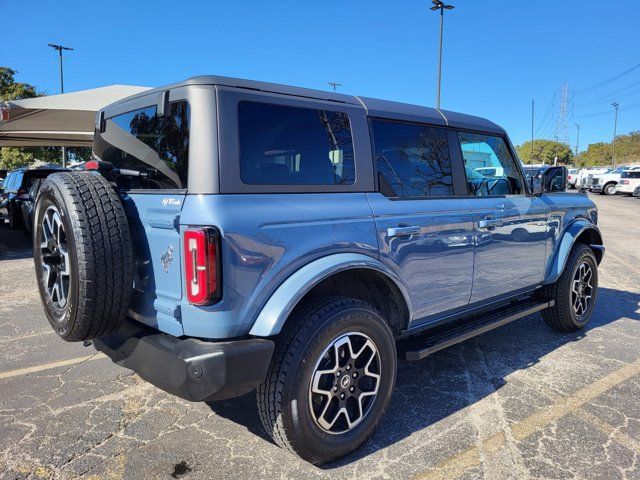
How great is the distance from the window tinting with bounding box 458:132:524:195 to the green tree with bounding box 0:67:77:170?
27.2 metres

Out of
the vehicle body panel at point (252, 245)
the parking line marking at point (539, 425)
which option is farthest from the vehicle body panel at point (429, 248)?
the parking line marking at point (539, 425)

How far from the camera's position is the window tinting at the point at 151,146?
7.77ft

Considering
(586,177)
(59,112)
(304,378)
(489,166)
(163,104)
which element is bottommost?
(304,378)

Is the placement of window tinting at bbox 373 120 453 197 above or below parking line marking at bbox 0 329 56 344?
above

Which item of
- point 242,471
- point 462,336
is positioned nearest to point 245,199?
point 242,471

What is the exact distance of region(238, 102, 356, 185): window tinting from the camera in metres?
2.38

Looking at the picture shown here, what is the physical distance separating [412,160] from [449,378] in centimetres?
172

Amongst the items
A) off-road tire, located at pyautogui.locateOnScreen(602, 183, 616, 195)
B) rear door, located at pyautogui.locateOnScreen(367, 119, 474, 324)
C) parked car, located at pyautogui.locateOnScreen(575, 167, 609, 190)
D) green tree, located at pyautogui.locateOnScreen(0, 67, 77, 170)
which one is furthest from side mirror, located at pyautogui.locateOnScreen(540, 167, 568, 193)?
parked car, located at pyautogui.locateOnScreen(575, 167, 609, 190)

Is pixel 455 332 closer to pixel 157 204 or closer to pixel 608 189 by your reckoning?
pixel 157 204

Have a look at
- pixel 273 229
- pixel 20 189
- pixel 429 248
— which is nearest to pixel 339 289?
pixel 429 248

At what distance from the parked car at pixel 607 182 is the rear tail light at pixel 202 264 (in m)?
36.6

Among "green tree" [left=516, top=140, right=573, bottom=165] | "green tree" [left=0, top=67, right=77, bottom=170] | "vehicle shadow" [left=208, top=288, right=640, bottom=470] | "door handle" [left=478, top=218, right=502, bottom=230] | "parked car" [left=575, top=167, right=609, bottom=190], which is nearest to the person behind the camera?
"vehicle shadow" [left=208, top=288, right=640, bottom=470]

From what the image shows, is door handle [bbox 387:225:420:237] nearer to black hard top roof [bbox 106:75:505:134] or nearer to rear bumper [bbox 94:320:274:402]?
black hard top roof [bbox 106:75:505:134]

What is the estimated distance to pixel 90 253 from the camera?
224cm
